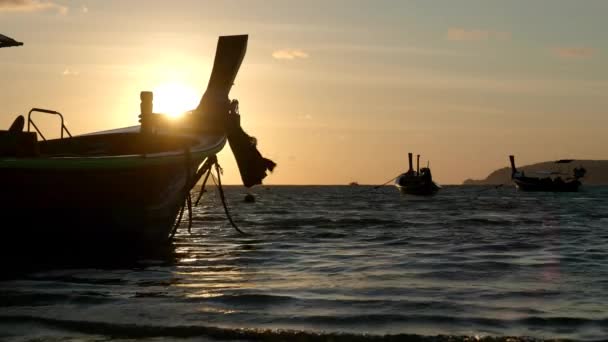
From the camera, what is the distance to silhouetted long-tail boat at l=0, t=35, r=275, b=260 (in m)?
14.2

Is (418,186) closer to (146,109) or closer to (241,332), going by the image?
(146,109)

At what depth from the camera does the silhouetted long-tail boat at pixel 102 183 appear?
1417 centimetres

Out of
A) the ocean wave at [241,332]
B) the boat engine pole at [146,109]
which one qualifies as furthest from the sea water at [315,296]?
the boat engine pole at [146,109]

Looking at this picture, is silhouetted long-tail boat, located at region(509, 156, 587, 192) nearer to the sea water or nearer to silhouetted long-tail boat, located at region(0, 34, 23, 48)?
the sea water

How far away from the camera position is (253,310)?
33.0 feet

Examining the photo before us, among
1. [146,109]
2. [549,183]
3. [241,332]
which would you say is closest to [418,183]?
[549,183]

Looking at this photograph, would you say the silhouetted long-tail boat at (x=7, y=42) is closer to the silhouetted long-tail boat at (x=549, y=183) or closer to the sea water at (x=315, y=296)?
the sea water at (x=315, y=296)

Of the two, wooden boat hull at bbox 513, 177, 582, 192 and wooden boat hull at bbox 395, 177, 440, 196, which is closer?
wooden boat hull at bbox 395, 177, 440, 196

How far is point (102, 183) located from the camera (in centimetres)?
1498

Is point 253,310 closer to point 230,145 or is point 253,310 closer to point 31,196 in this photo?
point 31,196

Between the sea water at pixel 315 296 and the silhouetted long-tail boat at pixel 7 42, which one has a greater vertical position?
the silhouetted long-tail boat at pixel 7 42

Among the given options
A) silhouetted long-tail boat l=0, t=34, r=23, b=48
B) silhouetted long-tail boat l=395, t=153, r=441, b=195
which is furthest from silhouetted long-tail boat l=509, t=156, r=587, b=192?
silhouetted long-tail boat l=0, t=34, r=23, b=48

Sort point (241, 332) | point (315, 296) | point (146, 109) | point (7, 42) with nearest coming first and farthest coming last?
point (241, 332), point (315, 296), point (7, 42), point (146, 109)

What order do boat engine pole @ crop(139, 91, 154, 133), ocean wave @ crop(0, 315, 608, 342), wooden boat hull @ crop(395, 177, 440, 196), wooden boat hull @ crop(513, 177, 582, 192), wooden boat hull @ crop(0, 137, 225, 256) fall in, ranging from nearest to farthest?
1. ocean wave @ crop(0, 315, 608, 342)
2. wooden boat hull @ crop(0, 137, 225, 256)
3. boat engine pole @ crop(139, 91, 154, 133)
4. wooden boat hull @ crop(395, 177, 440, 196)
5. wooden boat hull @ crop(513, 177, 582, 192)
